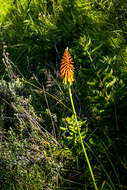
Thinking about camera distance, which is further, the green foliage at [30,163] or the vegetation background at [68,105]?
the green foliage at [30,163]

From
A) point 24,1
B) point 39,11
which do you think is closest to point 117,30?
point 39,11

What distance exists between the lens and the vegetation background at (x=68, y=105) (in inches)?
55.3

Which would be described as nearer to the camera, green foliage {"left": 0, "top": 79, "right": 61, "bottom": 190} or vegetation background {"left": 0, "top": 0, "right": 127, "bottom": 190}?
vegetation background {"left": 0, "top": 0, "right": 127, "bottom": 190}

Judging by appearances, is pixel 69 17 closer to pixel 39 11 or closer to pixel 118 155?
pixel 39 11

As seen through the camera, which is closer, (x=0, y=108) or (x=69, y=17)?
(x=0, y=108)

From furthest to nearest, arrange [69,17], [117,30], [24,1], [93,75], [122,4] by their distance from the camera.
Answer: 1. [24,1]
2. [69,17]
3. [122,4]
4. [117,30]
5. [93,75]

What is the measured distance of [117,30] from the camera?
1817 mm

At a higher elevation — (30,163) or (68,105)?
(68,105)

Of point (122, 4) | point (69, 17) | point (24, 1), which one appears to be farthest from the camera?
point (24, 1)

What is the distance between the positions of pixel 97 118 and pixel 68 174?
0.41 m

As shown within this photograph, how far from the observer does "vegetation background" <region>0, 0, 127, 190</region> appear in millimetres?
1405

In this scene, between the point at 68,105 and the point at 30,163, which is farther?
the point at 68,105

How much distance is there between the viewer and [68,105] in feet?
6.08

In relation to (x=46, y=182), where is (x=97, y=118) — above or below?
above
